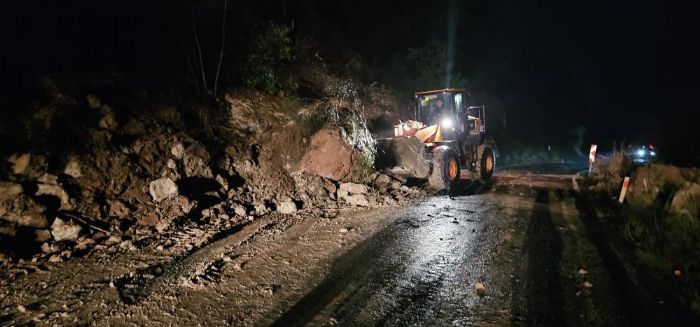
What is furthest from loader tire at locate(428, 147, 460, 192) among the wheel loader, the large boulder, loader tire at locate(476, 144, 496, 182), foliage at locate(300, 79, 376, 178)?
loader tire at locate(476, 144, 496, 182)

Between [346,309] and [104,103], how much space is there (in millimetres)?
6414

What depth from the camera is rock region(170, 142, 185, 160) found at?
730 centimetres

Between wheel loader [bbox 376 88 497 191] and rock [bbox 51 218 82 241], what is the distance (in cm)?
709

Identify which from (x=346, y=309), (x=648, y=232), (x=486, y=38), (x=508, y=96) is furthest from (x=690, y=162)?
(x=346, y=309)

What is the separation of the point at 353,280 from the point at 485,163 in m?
8.85

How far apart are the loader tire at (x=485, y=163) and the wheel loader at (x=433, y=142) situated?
2.15ft

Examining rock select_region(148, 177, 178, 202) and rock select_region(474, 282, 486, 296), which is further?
rock select_region(148, 177, 178, 202)

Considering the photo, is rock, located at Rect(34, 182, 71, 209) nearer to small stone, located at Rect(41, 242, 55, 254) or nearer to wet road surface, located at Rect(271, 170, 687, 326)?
small stone, located at Rect(41, 242, 55, 254)

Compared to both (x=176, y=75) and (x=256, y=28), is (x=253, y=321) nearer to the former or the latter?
(x=176, y=75)

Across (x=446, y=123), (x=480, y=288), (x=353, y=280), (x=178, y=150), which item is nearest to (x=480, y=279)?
(x=480, y=288)

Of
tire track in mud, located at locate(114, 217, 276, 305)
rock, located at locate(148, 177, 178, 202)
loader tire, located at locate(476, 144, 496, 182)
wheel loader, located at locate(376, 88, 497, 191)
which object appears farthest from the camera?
loader tire, located at locate(476, 144, 496, 182)

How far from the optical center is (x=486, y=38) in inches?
1054

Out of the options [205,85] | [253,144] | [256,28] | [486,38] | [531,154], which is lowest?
[531,154]

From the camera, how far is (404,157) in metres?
10.7
